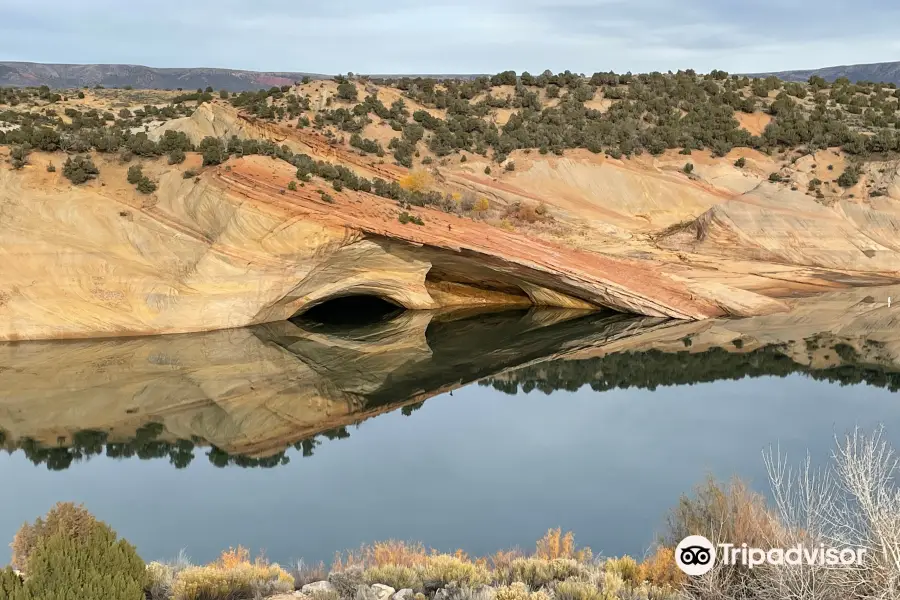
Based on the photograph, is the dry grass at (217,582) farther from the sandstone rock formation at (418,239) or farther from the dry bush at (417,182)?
the dry bush at (417,182)

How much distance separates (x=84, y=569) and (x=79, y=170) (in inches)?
767

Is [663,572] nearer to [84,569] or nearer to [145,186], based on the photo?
[84,569]

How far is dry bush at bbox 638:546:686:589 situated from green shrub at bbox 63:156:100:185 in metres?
21.1

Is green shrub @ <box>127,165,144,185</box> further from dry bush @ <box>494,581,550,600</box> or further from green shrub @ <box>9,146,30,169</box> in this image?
dry bush @ <box>494,581,550,600</box>

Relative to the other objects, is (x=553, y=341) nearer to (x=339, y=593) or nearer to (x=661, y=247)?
(x=661, y=247)

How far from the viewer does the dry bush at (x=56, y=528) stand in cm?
738

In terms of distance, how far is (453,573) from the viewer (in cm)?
809

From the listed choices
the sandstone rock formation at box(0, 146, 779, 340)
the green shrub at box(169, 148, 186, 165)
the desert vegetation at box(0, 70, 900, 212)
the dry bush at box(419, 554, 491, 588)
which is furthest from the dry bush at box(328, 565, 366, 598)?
the desert vegetation at box(0, 70, 900, 212)

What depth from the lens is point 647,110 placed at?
122 ft

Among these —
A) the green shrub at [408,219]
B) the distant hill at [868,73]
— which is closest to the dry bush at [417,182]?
the green shrub at [408,219]

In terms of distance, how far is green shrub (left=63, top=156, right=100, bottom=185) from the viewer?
23.2 m

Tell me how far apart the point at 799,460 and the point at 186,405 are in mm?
12335

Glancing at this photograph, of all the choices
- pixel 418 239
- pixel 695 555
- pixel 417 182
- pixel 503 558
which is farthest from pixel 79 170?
pixel 695 555

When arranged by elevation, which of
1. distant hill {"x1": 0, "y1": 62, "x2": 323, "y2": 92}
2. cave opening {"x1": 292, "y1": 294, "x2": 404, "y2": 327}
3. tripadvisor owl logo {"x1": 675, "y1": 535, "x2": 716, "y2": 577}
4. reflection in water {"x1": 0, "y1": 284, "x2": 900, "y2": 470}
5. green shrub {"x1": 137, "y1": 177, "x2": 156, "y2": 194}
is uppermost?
distant hill {"x1": 0, "y1": 62, "x2": 323, "y2": 92}
